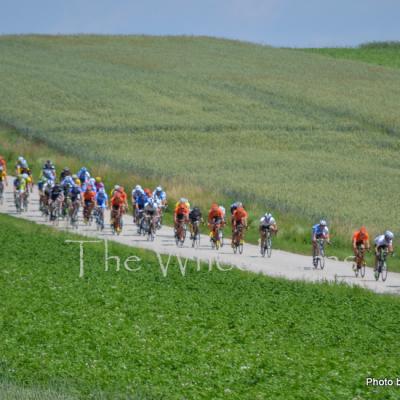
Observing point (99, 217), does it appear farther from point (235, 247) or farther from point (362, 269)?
point (362, 269)

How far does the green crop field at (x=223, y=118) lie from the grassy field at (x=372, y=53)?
5790 millimetres

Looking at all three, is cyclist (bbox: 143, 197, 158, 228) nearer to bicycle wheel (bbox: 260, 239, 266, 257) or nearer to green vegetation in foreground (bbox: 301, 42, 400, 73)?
bicycle wheel (bbox: 260, 239, 266, 257)

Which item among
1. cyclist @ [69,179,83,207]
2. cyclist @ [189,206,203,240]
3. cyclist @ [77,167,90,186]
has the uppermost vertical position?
cyclist @ [77,167,90,186]

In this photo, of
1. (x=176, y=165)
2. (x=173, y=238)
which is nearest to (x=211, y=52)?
(x=176, y=165)

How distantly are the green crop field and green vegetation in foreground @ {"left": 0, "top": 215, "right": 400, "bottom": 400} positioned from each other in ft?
38.9

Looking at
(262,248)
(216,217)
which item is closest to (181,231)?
(216,217)

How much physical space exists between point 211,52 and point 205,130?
33.1 meters

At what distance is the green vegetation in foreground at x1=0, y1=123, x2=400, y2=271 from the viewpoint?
36.5m

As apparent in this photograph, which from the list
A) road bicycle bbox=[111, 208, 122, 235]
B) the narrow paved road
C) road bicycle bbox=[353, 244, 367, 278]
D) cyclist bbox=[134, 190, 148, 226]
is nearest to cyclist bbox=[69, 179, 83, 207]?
the narrow paved road

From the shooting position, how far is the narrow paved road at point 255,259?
29.8 meters

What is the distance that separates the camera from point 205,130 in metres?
63.5

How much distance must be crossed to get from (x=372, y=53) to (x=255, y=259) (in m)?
76.2

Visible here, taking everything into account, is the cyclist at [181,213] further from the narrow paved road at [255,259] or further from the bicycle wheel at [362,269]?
the bicycle wheel at [362,269]

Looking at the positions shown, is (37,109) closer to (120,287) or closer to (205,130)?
(205,130)
